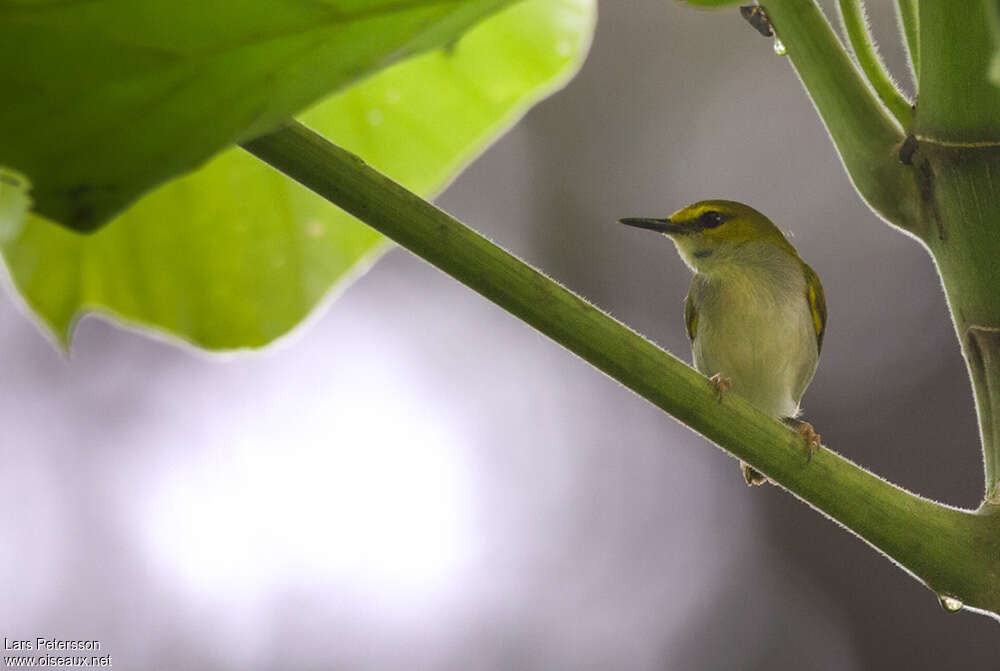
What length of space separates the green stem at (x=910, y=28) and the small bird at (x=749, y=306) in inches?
40.4

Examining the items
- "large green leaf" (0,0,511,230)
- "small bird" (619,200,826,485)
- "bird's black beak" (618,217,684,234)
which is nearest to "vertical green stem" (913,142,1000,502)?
"large green leaf" (0,0,511,230)

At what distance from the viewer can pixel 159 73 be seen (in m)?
0.48

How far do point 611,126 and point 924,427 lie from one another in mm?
2055

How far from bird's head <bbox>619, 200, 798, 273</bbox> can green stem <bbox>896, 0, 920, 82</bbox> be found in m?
1.07

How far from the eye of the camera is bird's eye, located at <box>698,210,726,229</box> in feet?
5.59

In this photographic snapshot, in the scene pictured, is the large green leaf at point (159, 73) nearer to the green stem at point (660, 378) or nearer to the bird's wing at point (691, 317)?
the green stem at point (660, 378)

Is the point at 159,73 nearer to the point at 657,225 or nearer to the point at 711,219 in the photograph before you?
the point at 657,225

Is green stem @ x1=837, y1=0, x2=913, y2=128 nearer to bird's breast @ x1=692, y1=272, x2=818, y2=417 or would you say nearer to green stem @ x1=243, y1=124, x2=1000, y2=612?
green stem @ x1=243, y1=124, x2=1000, y2=612

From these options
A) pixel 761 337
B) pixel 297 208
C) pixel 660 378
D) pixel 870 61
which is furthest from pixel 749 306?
pixel 660 378

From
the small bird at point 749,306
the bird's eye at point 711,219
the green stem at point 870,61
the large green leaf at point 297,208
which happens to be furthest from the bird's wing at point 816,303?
the green stem at point 870,61

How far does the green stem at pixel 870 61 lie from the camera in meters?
0.60

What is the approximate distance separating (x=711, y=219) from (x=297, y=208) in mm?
872

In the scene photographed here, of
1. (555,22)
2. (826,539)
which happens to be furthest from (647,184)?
(555,22)

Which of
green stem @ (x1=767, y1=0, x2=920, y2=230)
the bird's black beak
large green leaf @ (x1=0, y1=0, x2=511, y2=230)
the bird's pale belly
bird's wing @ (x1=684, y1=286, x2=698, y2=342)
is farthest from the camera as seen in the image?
bird's wing @ (x1=684, y1=286, x2=698, y2=342)
